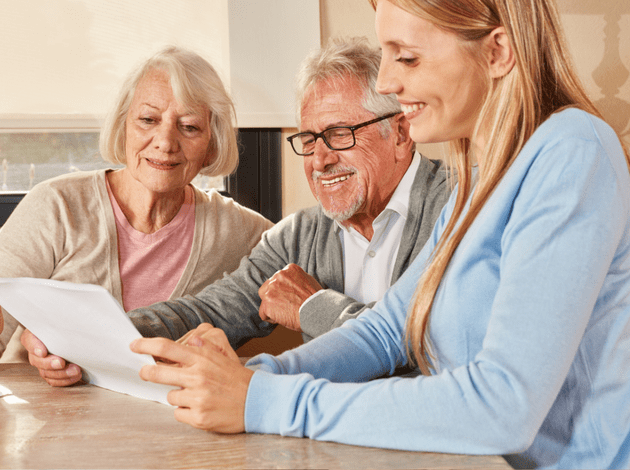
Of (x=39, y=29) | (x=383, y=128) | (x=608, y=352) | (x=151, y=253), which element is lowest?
(x=151, y=253)

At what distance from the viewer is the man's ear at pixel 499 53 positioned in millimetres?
823

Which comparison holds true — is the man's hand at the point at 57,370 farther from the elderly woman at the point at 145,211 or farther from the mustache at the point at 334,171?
the mustache at the point at 334,171

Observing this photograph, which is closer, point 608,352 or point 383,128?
point 608,352

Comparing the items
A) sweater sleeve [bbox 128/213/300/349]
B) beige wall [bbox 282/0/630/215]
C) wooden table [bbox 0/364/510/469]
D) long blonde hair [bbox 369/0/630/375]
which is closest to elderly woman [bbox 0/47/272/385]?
sweater sleeve [bbox 128/213/300/349]

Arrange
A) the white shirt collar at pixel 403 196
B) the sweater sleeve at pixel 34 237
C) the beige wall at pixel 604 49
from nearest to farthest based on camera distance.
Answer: the white shirt collar at pixel 403 196 < the sweater sleeve at pixel 34 237 < the beige wall at pixel 604 49

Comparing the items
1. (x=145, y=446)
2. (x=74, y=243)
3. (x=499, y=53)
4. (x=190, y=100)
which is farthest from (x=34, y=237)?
(x=499, y=53)

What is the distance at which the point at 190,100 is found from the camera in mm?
1739

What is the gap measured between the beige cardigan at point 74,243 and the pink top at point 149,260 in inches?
1.3

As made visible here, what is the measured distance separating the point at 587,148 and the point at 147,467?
63 cm

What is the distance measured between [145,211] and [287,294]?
60cm

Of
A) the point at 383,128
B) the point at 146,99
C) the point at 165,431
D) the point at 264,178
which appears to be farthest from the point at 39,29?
the point at 165,431

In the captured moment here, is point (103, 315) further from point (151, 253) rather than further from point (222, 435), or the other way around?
point (151, 253)

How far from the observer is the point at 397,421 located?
26.4 inches

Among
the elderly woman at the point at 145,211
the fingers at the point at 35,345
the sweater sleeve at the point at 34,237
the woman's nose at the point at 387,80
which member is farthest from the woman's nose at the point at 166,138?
the woman's nose at the point at 387,80
